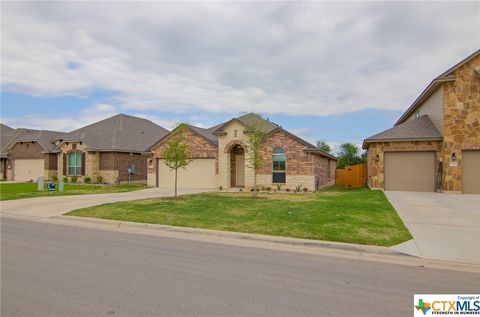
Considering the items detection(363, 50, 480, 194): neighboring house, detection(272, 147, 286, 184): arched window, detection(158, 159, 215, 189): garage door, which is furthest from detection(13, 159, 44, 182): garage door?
detection(363, 50, 480, 194): neighboring house

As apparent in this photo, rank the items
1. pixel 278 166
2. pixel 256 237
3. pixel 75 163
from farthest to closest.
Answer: pixel 75 163 < pixel 278 166 < pixel 256 237

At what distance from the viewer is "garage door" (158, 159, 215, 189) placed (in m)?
26.7

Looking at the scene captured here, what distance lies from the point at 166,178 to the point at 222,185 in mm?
5126

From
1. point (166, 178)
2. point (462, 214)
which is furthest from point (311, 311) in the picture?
point (166, 178)

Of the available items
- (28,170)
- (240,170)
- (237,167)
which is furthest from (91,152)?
(240,170)

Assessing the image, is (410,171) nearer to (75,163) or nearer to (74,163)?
(75,163)

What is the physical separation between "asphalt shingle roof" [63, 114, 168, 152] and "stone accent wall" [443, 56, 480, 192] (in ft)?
72.7

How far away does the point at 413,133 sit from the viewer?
70.5 ft

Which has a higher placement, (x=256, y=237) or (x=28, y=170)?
(x=28, y=170)

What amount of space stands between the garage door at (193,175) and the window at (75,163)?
9.27 metres

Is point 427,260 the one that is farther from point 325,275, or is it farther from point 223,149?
point 223,149

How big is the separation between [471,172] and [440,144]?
216cm

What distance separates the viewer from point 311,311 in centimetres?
461

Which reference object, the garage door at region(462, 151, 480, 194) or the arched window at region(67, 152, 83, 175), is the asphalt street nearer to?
the garage door at region(462, 151, 480, 194)
